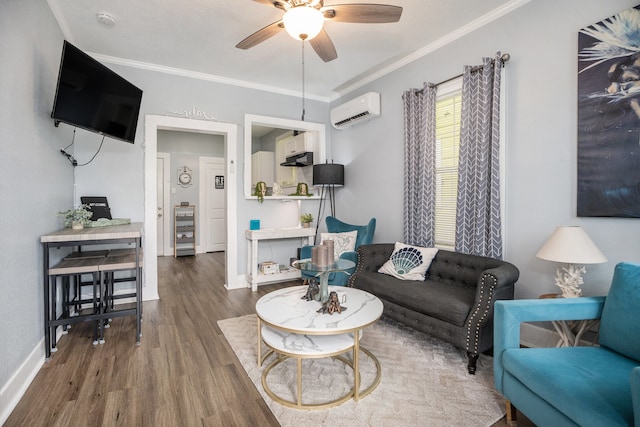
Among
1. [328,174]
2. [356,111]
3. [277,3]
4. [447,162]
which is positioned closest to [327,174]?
[328,174]

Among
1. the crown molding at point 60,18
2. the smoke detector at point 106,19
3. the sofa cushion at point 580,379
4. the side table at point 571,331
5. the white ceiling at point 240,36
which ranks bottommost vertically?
the side table at point 571,331

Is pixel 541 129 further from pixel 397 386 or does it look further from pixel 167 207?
pixel 167 207

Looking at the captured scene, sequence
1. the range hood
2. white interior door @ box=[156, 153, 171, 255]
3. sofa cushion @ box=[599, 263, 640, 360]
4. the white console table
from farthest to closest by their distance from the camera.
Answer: white interior door @ box=[156, 153, 171, 255]
the range hood
the white console table
sofa cushion @ box=[599, 263, 640, 360]

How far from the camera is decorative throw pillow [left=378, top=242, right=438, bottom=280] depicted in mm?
2826

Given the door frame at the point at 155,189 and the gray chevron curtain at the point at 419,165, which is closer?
the gray chevron curtain at the point at 419,165

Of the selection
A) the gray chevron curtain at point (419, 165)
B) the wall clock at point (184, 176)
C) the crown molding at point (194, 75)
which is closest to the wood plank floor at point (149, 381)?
the gray chevron curtain at point (419, 165)

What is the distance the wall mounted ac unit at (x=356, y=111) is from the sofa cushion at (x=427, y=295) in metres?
2.11

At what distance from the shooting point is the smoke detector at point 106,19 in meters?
2.67

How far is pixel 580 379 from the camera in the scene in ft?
4.12

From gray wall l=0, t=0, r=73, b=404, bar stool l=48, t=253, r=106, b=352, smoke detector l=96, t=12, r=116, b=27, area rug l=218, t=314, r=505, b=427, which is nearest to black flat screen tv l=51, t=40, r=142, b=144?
gray wall l=0, t=0, r=73, b=404

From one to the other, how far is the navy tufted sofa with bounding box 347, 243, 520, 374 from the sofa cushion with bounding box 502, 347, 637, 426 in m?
0.54

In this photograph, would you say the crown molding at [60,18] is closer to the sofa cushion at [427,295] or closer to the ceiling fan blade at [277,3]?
the ceiling fan blade at [277,3]

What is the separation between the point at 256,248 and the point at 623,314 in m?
3.50

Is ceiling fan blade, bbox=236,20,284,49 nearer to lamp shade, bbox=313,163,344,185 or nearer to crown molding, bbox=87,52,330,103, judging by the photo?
crown molding, bbox=87,52,330,103
